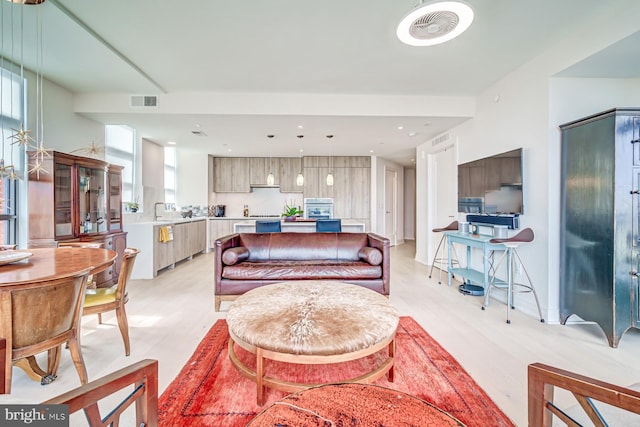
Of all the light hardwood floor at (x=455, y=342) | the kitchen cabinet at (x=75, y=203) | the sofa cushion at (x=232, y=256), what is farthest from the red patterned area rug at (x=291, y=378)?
the kitchen cabinet at (x=75, y=203)

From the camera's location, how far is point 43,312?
1.56 metres

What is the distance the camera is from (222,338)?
241 cm

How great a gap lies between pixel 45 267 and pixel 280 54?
9.08ft

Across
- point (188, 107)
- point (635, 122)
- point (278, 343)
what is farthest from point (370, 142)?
point (278, 343)

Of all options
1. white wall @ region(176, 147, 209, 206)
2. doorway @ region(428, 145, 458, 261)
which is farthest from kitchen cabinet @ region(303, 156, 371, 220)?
white wall @ region(176, 147, 209, 206)

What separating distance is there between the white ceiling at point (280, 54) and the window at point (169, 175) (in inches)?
96.7

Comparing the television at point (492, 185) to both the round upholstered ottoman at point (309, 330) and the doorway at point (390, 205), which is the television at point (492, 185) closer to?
the round upholstered ottoman at point (309, 330)

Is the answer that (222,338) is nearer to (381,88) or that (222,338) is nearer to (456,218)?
(381,88)

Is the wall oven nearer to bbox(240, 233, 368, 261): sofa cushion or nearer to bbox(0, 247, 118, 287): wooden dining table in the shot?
bbox(240, 233, 368, 261): sofa cushion

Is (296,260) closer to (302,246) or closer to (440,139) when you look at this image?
(302,246)

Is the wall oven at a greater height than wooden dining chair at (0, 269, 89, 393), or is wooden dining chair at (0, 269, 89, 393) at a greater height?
the wall oven

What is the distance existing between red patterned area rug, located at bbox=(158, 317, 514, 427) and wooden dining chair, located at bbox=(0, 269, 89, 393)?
665mm

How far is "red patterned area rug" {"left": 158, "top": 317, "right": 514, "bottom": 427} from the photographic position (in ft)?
4.95

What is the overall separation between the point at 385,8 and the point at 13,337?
131 inches
